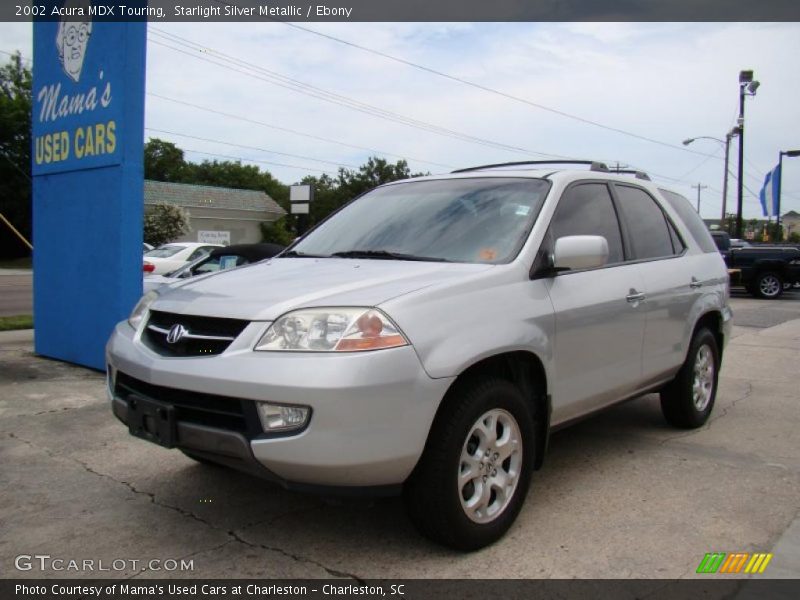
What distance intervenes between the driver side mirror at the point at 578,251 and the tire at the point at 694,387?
1.87 meters

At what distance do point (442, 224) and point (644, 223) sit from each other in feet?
5.54

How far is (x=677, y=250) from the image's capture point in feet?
16.6

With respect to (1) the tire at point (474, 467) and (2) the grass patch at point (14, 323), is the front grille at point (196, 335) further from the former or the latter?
(2) the grass patch at point (14, 323)

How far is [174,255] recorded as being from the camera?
617 inches

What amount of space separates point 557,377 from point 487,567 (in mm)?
1018

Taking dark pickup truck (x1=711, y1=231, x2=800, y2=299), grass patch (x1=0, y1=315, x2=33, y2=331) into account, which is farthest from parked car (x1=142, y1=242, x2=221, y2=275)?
dark pickup truck (x1=711, y1=231, x2=800, y2=299)

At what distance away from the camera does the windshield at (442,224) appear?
3.65m

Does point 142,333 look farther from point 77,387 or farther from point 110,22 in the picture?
point 110,22

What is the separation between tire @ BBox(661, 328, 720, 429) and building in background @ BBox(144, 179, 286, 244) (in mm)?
41123

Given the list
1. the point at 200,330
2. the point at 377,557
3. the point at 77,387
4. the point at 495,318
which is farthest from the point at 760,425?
the point at 77,387

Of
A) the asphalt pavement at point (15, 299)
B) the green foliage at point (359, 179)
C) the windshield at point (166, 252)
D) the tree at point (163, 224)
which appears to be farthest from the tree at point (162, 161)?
the windshield at point (166, 252)

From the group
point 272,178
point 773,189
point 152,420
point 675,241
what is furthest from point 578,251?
point 272,178

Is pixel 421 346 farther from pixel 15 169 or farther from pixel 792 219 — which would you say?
pixel 792 219

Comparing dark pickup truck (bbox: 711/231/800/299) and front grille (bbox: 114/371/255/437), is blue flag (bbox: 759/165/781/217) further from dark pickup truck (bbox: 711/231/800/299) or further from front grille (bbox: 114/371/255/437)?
front grille (bbox: 114/371/255/437)
